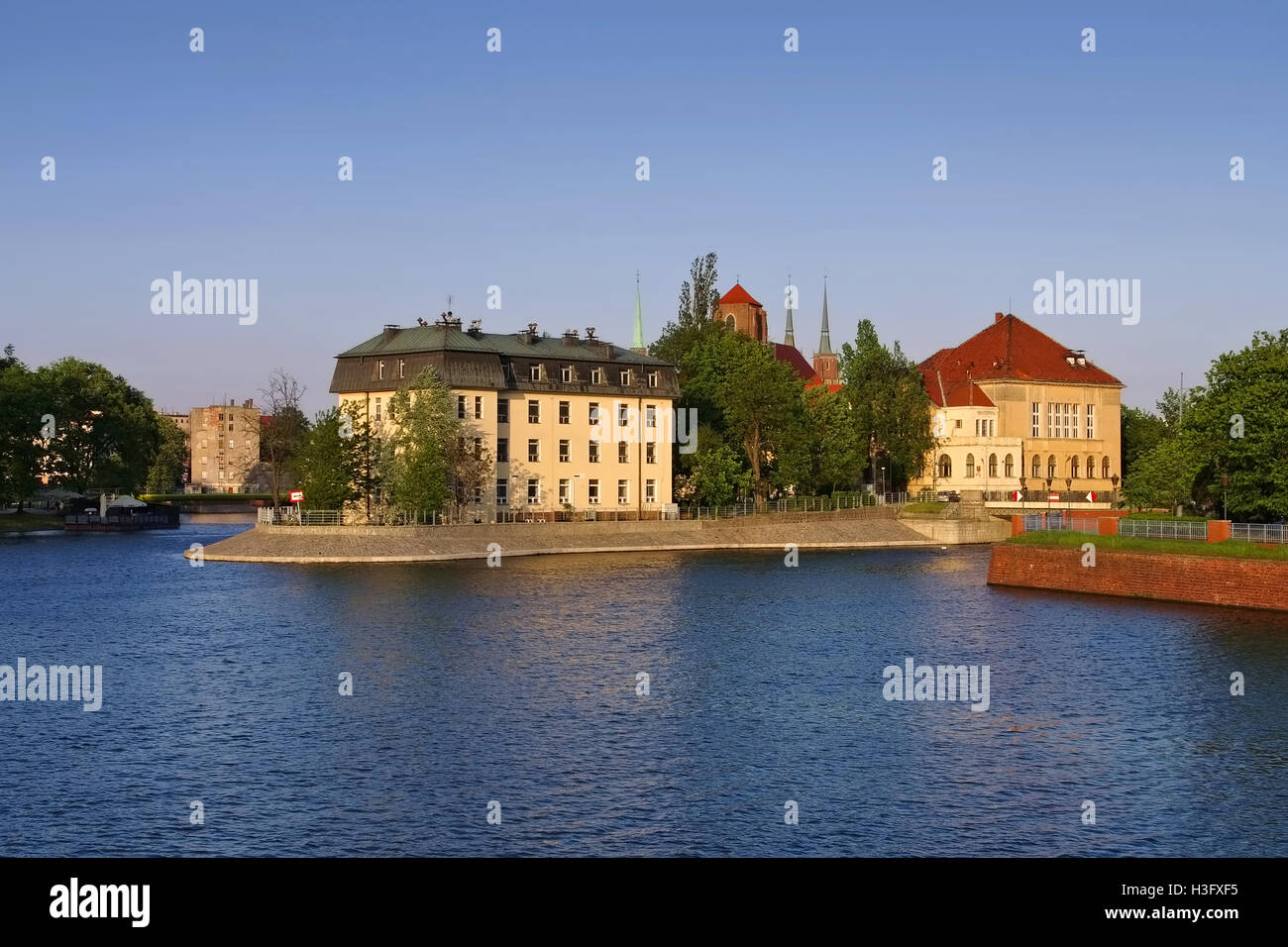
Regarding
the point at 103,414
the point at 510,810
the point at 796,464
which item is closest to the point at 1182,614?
the point at 510,810

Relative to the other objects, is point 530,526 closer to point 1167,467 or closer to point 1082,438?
point 1167,467

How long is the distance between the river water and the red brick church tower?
118675 millimetres

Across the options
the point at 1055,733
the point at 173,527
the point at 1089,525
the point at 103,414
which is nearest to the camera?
Result: the point at 1055,733

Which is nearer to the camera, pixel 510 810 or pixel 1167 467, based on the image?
pixel 510 810

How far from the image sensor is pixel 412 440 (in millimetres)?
88812

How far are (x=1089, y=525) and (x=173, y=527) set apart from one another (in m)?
90.9

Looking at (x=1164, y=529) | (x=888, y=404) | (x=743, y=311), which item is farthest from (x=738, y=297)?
A: (x=1164, y=529)

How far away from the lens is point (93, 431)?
146750 millimetres

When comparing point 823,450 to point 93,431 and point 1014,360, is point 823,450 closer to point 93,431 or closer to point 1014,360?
point 1014,360

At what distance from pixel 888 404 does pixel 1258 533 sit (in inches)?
2545
